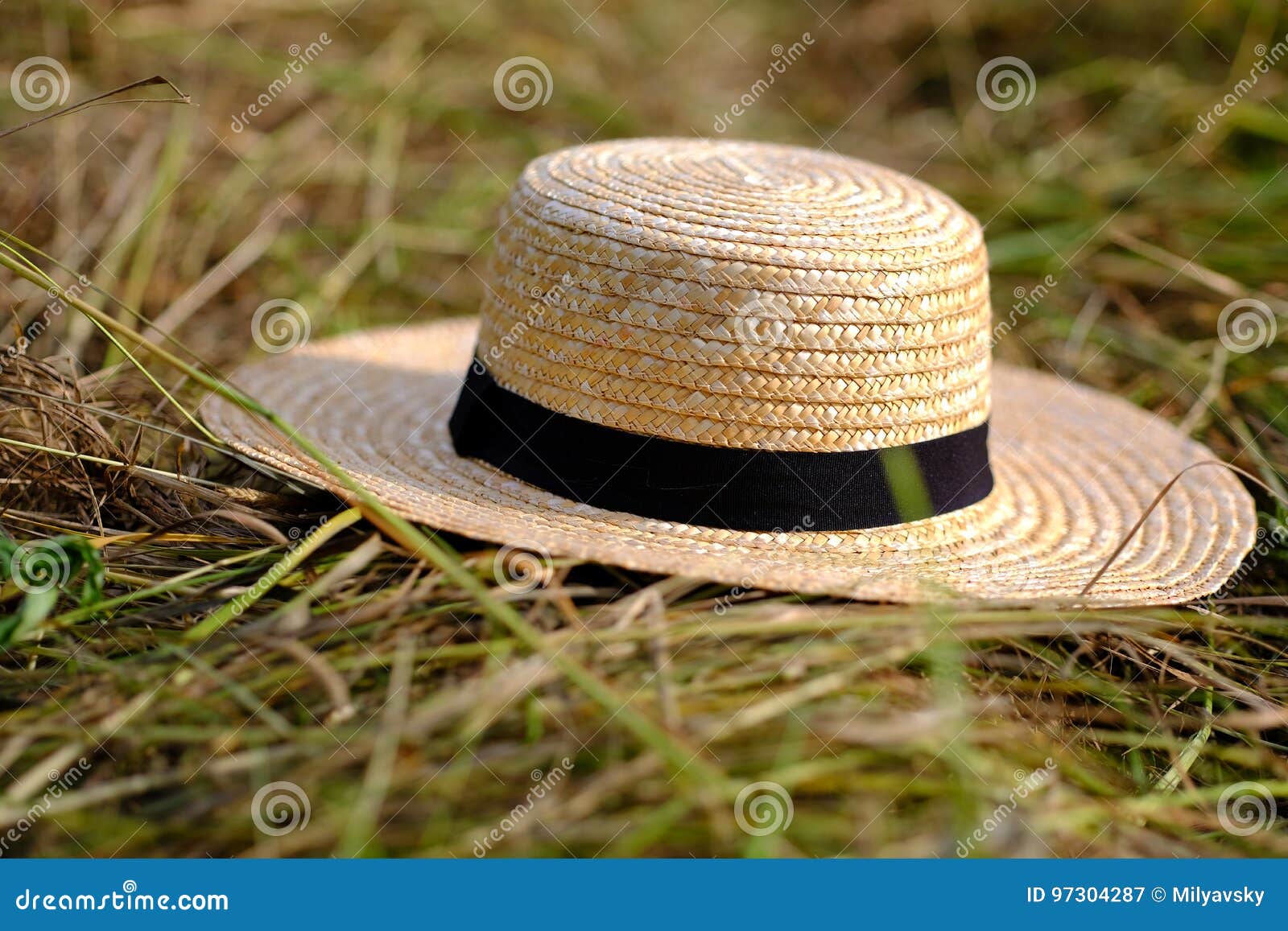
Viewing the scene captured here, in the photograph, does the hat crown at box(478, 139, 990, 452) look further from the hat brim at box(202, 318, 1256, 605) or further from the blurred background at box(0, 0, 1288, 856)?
the blurred background at box(0, 0, 1288, 856)

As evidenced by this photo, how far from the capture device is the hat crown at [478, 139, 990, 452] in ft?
4.81

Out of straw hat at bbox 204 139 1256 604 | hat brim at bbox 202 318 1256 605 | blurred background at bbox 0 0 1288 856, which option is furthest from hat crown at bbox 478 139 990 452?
blurred background at bbox 0 0 1288 856

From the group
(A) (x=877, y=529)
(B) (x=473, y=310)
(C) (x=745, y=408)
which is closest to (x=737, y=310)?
(C) (x=745, y=408)

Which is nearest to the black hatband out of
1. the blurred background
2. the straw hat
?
the straw hat

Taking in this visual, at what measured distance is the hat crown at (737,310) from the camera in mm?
1466

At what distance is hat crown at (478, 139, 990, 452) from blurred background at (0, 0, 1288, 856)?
27cm

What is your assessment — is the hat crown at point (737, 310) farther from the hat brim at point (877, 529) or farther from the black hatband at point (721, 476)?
the hat brim at point (877, 529)

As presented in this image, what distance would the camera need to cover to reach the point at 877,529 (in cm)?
160

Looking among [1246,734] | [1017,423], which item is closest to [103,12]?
[1017,423]

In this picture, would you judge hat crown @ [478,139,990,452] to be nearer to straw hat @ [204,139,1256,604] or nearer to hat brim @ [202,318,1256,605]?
straw hat @ [204,139,1256,604]

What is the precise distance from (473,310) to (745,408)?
1.48 m

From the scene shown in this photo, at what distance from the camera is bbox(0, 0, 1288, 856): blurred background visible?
1172 mm

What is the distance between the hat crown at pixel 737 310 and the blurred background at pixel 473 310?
0.27m

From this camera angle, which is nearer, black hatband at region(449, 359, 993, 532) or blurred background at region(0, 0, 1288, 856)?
blurred background at region(0, 0, 1288, 856)
